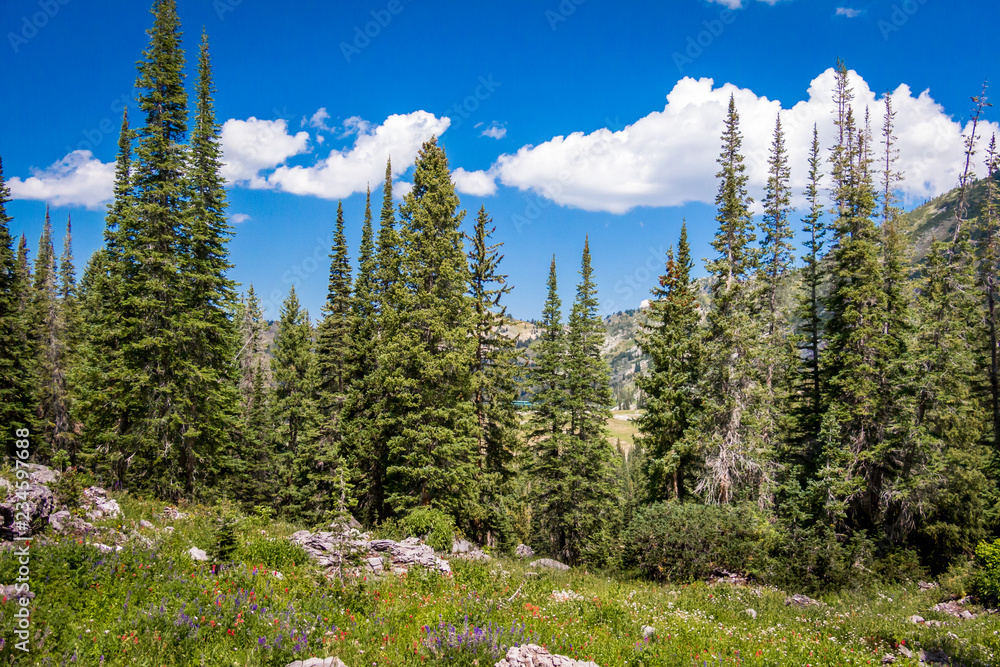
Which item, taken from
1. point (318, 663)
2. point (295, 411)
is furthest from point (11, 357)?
point (318, 663)

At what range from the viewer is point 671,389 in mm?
24219

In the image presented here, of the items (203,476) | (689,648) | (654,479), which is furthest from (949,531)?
(203,476)

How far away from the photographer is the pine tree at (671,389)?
24.0 meters

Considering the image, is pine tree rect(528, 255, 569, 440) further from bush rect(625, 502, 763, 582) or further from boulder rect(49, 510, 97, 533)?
boulder rect(49, 510, 97, 533)

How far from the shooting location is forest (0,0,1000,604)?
1889cm

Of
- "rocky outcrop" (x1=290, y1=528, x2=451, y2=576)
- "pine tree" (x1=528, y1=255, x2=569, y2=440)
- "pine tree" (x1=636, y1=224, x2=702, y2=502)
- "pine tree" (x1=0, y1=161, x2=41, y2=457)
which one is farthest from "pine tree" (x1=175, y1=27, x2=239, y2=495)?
"pine tree" (x1=636, y1=224, x2=702, y2=502)

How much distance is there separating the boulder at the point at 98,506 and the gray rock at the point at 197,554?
8.20ft

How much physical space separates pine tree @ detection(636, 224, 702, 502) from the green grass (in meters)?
11.1

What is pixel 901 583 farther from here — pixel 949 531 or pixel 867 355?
pixel 867 355

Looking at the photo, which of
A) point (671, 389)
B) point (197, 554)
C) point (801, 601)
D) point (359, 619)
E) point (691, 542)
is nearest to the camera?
point (359, 619)

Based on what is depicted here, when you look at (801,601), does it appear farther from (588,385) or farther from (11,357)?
(11,357)

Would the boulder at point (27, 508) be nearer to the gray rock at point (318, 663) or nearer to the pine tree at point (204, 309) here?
the gray rock at point (318, 663)

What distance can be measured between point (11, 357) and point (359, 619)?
102 ft

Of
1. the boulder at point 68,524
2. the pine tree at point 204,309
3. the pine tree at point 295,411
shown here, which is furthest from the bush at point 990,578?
the pine tree at point 295,411
